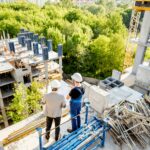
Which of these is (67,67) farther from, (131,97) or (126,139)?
(126,139)

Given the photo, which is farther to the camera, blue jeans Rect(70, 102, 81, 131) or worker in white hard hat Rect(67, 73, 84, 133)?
blue jeans Rect(70, 102, 81, 131)

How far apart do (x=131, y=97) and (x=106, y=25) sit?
26196mm

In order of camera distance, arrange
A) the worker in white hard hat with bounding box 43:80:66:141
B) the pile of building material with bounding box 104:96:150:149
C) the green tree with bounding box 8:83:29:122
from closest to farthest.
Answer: the worker in white hard hat with bounding box 43:80:66:141 < the pile of building material with bounding box 104:96:150:149 < the green tree with bounding box 8:83:29:122

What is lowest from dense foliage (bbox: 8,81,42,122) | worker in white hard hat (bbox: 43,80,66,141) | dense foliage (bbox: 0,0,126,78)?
dense foliage (bbox: 8,81,42,122)

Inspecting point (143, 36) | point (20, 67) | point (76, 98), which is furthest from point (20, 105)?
point (143, 36)

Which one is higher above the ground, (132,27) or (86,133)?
(132,27)

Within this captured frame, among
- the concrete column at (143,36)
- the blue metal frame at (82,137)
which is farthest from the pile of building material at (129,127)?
the concrete column at (143,36)

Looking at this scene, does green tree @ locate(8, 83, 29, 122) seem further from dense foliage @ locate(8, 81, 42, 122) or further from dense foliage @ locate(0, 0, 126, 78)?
dense foliage @ locate(0, 0, 126, 78)

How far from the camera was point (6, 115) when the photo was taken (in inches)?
667

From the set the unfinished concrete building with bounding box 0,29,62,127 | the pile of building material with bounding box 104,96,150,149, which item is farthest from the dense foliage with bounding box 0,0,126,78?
the pile of building material with bounding box 104,96,150,149

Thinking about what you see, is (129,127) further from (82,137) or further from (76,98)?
(76,98)

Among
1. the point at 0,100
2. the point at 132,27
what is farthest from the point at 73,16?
the point at 0,100

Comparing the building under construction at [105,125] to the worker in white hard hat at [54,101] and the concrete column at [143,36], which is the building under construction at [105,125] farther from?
the concrete column at [143,36]

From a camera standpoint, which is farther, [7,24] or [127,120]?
[7,24]
